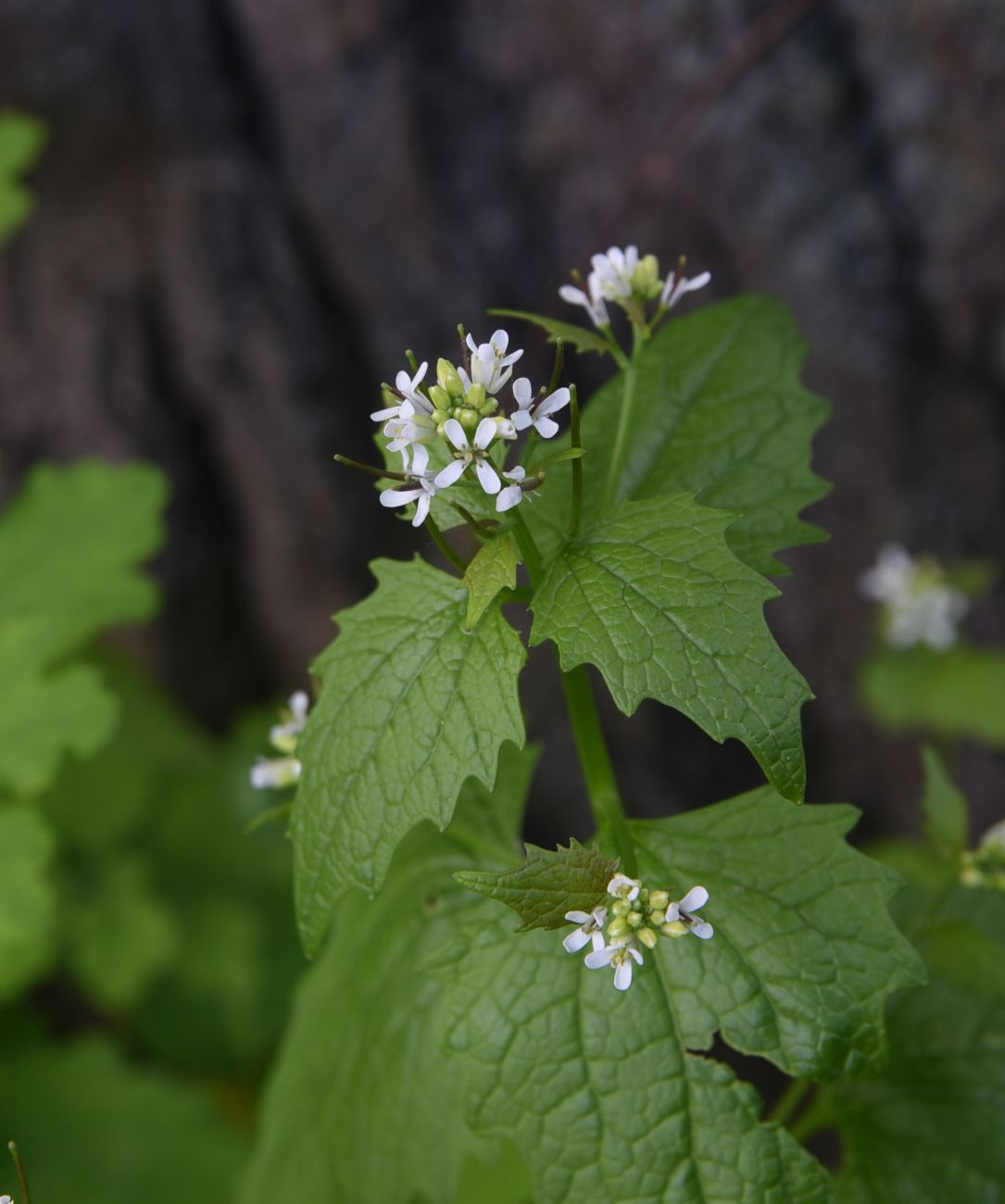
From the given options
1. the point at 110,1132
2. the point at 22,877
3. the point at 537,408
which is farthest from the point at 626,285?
the point at 110,1132

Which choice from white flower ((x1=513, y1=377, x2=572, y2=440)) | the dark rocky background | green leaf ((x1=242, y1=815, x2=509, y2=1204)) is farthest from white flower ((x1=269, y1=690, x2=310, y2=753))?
the dark rocky background

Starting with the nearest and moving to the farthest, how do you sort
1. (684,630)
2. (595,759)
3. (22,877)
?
(684,630) < (595,759) < (22,877)

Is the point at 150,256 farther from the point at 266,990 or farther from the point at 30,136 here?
the point at 266,990

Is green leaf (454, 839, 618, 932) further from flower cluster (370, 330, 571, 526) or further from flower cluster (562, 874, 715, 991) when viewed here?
flower cluster (370, 330, 571, 526)

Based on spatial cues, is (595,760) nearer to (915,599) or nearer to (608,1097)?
(608,1097)

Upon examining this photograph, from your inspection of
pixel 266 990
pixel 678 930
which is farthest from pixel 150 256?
pixel 678 930

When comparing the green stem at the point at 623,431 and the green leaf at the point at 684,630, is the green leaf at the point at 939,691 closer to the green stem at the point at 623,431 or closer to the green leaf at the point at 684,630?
the green stem at the point at 623,431
